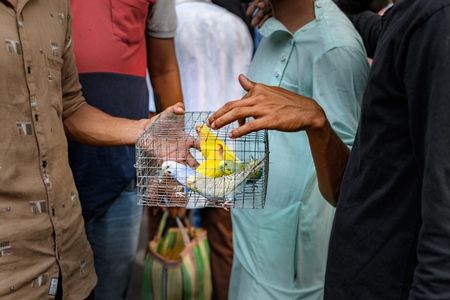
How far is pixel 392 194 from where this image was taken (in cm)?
114

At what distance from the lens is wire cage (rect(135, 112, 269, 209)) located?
60.6 inches

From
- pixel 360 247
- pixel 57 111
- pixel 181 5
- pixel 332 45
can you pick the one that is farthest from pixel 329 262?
pixel 181 5

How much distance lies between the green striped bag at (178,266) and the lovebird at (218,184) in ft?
4.81

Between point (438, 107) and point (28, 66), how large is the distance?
3.98ft

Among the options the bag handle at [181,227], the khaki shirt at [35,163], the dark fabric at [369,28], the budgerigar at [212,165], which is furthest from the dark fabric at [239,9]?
the budgerigar at [212,165]

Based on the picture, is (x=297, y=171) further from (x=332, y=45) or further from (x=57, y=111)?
(x=57, y=111)

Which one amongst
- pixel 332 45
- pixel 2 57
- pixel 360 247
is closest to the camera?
pixel 360 247

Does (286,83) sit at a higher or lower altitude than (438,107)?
higher

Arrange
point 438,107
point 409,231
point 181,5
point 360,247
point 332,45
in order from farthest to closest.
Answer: point 181,5 < point 332,45 < point 360,247 < point 409,231 < point 438,107

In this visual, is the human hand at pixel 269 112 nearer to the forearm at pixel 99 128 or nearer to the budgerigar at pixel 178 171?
the budgerigar at pixel 178 171

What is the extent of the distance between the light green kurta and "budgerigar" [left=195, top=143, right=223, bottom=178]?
0.35m

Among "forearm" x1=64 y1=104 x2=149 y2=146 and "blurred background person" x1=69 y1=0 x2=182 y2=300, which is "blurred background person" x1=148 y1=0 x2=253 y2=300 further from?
"forearm" x1=64 y1=104 x2=149 y2=146

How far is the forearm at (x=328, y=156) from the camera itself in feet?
5.00

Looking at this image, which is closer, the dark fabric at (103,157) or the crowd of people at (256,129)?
the crowd of people at (256,129)
